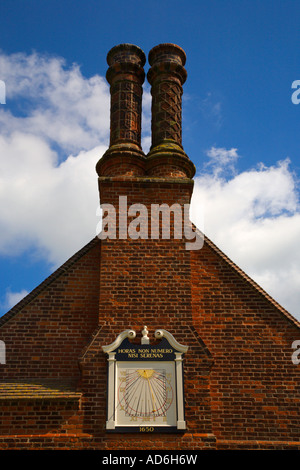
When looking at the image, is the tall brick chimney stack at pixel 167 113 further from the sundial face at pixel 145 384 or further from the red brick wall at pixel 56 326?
the sundial face at pixel 145 384

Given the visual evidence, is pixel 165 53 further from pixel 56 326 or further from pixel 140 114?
pixel 56 326

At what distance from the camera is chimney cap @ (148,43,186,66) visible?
1070cm

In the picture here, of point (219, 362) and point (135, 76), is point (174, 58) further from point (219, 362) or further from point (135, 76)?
point (219, 362)

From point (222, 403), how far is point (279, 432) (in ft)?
3.23

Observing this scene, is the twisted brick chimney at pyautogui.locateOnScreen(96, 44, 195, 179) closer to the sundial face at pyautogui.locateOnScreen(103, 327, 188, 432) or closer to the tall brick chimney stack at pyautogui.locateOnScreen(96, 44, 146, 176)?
the tall brick chimney stack at pyautogui.locateOnScreen(96, 44, 146, 176)

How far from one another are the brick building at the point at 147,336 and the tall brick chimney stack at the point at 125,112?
0.05 meters

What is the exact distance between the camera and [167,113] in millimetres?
10312

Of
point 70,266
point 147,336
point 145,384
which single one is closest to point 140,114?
point 70,266

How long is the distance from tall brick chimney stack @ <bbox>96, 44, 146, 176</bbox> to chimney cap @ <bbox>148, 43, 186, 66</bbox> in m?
0.23

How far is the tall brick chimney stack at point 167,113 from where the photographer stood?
9641mm

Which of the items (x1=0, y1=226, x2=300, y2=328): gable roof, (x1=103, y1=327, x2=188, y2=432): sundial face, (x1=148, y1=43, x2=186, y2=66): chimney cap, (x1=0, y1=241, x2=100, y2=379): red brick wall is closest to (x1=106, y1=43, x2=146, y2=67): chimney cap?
(x1=148, y1=43, x2=186, y2=66): chimney cap

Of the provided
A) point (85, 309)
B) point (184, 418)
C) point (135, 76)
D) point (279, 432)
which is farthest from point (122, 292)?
point (135, 76)

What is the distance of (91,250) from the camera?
9312 mm

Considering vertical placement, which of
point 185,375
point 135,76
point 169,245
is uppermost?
point 135,76
